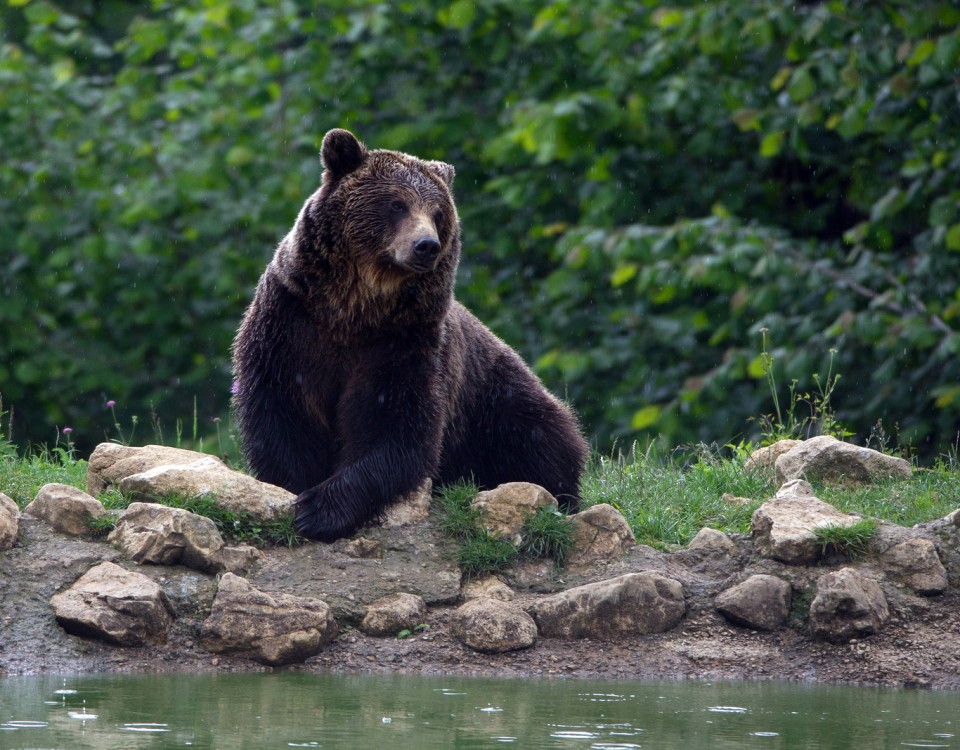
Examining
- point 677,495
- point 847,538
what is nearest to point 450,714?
point 847,538

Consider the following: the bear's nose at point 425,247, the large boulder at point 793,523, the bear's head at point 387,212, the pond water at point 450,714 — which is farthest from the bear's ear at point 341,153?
the pond water at point 450,714

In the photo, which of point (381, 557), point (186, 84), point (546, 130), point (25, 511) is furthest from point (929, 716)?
point (186, 84)

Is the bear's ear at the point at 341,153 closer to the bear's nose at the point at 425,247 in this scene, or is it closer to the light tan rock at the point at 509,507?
the bear's nose at the point at 425,247

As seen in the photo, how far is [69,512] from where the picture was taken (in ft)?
18.7

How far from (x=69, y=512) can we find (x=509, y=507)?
1.78m

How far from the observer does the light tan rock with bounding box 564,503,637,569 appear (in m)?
6.04

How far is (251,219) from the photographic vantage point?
13.8 meters

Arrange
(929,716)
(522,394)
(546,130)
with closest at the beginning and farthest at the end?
(929,716), (522,394), (546,130)

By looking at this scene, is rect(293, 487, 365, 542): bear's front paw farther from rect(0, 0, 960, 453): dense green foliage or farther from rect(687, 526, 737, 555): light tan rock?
rect(0, 0, 960, 453): dense green foliage

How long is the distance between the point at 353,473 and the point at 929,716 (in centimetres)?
253

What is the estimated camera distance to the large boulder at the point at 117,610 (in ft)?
16.7

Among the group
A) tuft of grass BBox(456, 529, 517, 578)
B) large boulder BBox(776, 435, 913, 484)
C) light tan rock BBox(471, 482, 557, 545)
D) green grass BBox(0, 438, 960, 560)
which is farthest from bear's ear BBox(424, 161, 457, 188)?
large boulder BBox(776, 435, 913, 484)

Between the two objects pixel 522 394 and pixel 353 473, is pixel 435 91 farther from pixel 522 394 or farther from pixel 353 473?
pixel 353 473

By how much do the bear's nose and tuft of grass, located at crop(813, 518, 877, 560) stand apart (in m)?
1.94
